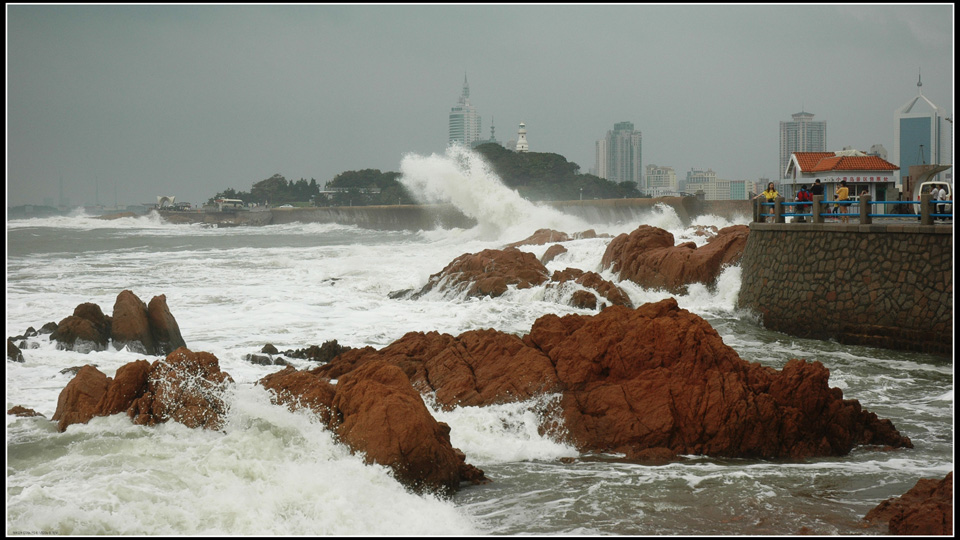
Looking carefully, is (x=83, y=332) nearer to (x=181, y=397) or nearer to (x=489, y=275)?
(x=181, y=397)

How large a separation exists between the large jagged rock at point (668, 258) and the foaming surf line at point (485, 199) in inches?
780

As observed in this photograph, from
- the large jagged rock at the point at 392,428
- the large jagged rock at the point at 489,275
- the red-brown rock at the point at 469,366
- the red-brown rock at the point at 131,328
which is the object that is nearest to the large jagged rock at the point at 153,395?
the large jagged rock at the point at 392,428

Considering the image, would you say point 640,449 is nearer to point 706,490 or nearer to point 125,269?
point 706,490

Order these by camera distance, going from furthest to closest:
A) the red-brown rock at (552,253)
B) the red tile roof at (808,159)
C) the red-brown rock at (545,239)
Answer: the red-brown rock at (545,239), the red-brown rock at (552,253), the red tile roof at (808,159)

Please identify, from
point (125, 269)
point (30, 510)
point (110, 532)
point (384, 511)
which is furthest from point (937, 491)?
point (125, 269)

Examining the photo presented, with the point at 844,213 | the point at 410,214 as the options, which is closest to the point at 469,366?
the point at 844,213

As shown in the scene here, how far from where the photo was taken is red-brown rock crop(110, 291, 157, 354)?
35.9ft

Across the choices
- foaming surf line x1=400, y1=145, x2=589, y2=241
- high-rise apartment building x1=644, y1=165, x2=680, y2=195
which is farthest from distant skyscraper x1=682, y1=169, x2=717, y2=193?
foaming surf line x1=400, y1=145, x2=589, y2=241

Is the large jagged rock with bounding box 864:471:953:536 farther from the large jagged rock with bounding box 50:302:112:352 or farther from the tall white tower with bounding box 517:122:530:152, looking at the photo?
the tall white tower with bounding box 517:122:530:152

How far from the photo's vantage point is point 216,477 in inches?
217

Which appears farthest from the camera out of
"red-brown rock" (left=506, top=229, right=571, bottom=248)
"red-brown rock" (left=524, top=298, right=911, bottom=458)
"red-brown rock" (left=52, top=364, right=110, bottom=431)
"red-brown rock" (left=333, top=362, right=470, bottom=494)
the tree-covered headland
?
the tree-covered headland

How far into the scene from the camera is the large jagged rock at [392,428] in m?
5.74

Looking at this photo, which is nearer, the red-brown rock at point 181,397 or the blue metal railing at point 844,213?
the red-brown rock at point 181,397

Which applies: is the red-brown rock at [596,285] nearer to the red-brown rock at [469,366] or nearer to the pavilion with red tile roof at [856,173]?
the pavilion with red tile roof at [856,173]
